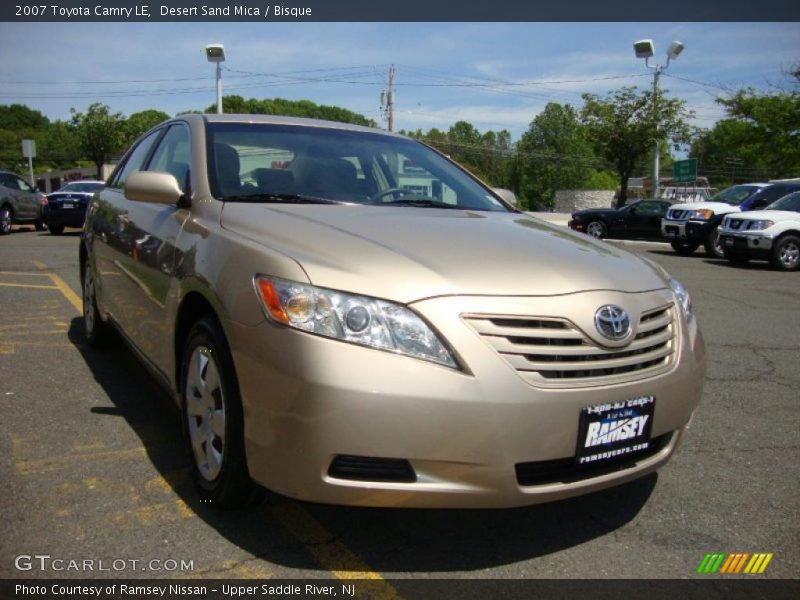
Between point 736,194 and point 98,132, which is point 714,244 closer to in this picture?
point 736,194

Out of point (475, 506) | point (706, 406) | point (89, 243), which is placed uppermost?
point (89, 243)

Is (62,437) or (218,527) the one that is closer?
(218,527)

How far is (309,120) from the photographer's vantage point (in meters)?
4.15

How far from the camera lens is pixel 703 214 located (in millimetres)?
15492

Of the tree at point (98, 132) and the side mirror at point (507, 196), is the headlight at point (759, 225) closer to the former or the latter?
the side mirror at point (507, 196)

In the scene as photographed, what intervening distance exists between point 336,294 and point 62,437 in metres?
2.06

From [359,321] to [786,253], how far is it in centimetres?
1306

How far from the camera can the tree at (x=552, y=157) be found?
298 feet

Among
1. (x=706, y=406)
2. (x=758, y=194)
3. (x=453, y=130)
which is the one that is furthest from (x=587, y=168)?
(x=706, y=406)

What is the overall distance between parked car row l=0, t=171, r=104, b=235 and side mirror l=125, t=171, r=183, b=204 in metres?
14.9

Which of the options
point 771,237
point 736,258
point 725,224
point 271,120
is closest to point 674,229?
point 725,224

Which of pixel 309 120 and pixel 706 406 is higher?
pixel 309 120

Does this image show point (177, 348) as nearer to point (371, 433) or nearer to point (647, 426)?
point (371, 433)

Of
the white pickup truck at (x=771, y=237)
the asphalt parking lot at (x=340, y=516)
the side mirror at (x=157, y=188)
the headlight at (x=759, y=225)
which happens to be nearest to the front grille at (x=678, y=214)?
the white pickup truck at (x=771, y=237)
